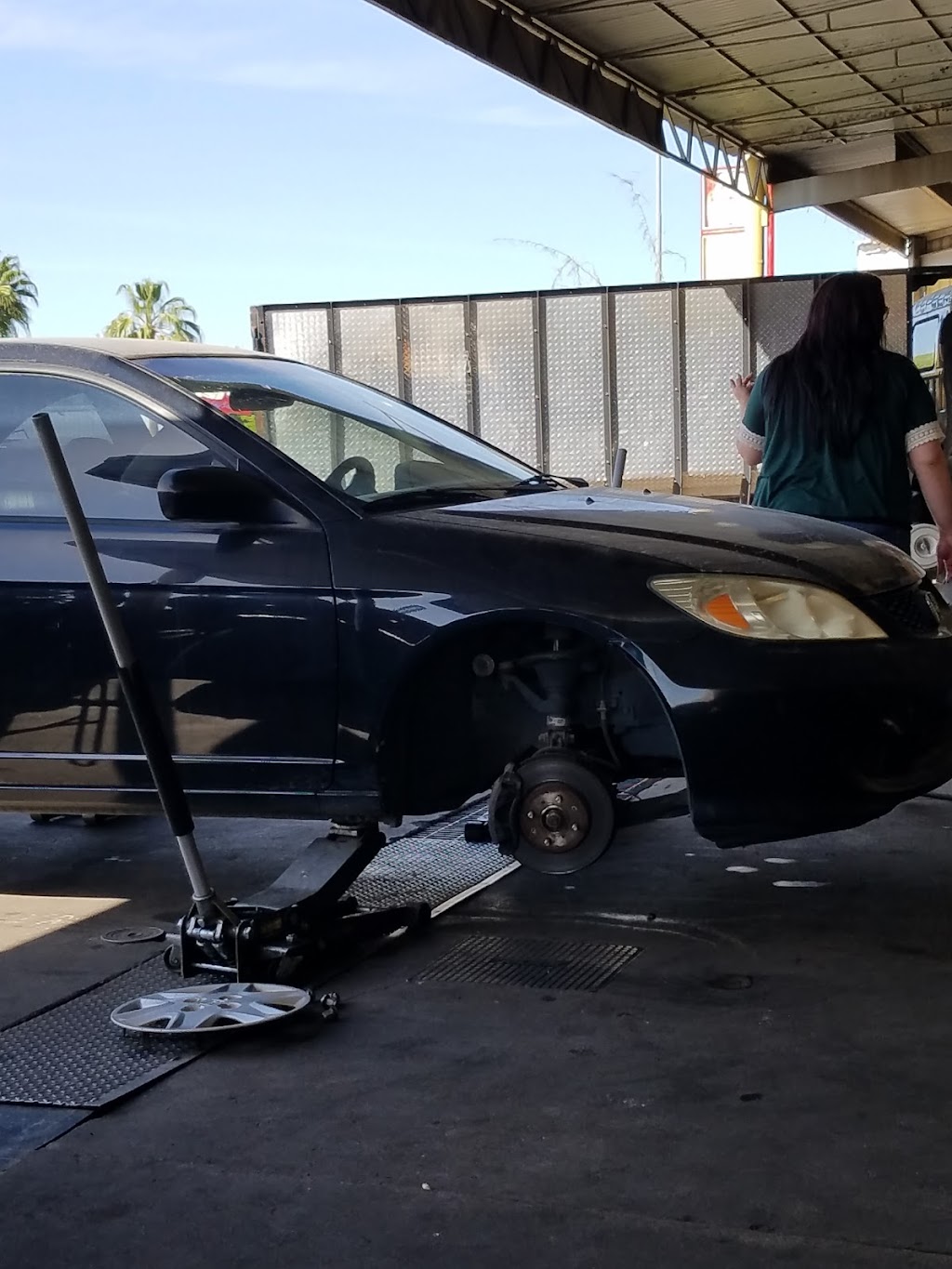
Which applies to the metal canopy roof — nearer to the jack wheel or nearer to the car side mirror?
the car side mirror

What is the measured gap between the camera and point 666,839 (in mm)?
5559

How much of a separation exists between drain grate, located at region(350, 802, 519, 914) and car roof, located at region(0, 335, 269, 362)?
5.56ft

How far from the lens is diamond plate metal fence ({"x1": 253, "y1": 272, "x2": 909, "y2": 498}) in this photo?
12.9 m

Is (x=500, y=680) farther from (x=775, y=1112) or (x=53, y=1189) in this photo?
(x=53, y=1189)

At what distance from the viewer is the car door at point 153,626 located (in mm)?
4133

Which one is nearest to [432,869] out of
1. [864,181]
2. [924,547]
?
[924,547]

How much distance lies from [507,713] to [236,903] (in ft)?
2.95

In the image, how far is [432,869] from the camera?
5.19 meters

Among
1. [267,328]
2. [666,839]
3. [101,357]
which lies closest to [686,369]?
[267,328]

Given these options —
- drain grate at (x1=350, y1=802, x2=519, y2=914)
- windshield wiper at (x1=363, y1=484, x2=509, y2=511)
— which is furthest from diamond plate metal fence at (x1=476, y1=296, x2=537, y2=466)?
windshield wiper at (x1=363, y1=484, x2=509, y2=511)

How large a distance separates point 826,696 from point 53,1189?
6.97 feet

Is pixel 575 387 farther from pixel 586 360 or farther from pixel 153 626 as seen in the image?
pixel 153 626

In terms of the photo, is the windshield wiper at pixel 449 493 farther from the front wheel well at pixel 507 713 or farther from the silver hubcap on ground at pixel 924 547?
the silver hubcap on ground at pixel 924 547

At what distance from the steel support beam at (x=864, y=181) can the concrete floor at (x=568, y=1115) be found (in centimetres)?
1967
